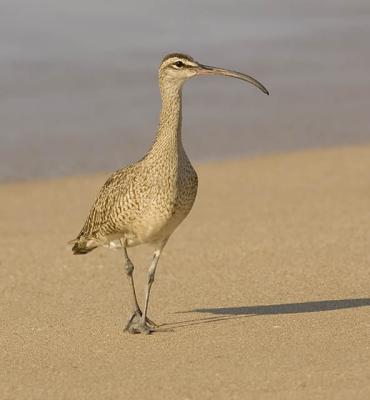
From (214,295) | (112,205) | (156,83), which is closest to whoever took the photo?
(112,205)

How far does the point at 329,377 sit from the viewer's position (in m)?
7.62

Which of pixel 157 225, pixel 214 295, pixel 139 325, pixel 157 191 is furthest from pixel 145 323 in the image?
pixel 214 295

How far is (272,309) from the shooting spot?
992 centimetres

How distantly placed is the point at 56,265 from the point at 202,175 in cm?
465

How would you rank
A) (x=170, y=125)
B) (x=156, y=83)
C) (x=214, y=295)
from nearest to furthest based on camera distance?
(x=170, y=125), (x=214, y=295), (x=156, y=83)

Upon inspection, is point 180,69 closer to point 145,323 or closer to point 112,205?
point 112,205

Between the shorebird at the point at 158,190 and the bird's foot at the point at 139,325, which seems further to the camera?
the bird's foot at the point at 139,325

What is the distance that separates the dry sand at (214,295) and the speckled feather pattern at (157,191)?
735 mm

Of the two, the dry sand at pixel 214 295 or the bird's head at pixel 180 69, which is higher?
the bird's head at pixel 180 69

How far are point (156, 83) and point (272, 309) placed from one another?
39.1 feet

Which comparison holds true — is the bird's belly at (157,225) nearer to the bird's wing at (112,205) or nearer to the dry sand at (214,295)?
the bird's wing at (112,205)

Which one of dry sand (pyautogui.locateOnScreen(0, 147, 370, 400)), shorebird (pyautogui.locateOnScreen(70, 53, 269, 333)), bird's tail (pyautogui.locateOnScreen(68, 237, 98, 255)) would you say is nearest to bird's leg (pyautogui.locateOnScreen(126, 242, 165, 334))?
shorebird (pyautogui.locateOnScreen(70, 53, 269, 333))

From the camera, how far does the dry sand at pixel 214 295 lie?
7.80m

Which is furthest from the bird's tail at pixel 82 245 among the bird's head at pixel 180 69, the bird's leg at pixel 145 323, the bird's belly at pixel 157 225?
the bird's head at pixel 180 69
